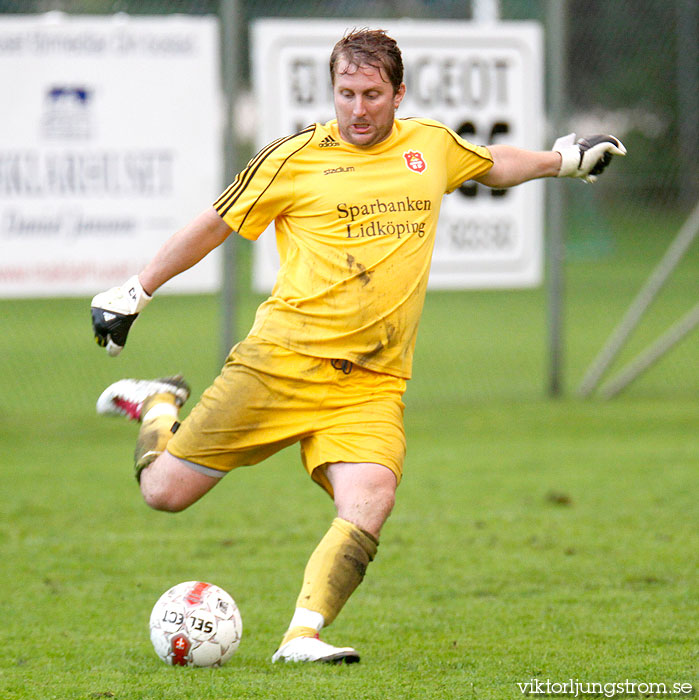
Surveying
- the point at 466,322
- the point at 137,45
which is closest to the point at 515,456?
the point at 137,45

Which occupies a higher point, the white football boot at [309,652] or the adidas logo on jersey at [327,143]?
the adidas logo on jersey at [327,143]

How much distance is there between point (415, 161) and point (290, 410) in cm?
103

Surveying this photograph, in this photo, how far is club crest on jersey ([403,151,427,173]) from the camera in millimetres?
4652

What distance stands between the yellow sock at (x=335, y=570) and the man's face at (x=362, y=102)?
1.40m

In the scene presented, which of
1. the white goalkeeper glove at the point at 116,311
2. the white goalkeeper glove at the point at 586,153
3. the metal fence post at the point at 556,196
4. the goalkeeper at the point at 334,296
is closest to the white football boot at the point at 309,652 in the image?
the goalkeeper at the point at 334,296

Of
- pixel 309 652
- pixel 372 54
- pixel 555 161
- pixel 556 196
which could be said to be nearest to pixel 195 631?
pixel 309 652

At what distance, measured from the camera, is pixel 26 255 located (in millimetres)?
10117

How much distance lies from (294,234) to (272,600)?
1737 millimetres

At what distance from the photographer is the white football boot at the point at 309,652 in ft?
14.0

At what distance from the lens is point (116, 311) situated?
4.73m

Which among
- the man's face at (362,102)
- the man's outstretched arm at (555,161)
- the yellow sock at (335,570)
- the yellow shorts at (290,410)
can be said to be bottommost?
the yellow sock at (335,570)

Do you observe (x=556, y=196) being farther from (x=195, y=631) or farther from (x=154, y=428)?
(x=195, y=631)

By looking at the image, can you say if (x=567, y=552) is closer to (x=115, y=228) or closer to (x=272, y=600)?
(x=272, y=600)

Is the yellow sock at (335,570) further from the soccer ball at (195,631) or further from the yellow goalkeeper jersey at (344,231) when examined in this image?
the yellow goalkeeper jersey at (344,231)
